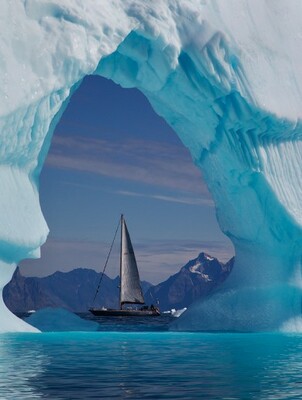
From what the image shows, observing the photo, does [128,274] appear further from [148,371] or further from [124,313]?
[148,371]

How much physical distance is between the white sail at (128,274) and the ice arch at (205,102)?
50.2ft

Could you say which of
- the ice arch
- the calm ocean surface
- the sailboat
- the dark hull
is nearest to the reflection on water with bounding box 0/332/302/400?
the calm ocean surface

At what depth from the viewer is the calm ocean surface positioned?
523cm

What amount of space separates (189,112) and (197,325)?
14.4 ft

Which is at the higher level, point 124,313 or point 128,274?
point 128,274

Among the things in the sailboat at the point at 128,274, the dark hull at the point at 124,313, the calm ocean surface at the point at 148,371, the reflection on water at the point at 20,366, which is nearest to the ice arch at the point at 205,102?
the reflection on water at the point at 20,366

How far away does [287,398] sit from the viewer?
505cm

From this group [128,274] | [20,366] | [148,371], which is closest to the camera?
[148,371]

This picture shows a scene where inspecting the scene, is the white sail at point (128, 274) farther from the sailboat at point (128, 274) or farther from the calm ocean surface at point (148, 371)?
the calm ocean surface at point (148, 371)

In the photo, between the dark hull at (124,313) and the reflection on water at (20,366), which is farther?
the dark hull at (124,313)

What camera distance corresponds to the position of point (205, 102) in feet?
46.7

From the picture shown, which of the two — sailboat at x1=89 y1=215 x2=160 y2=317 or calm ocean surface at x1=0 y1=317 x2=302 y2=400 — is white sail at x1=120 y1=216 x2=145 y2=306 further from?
calm ocean surface at x1=0 y1=317 x2=302 y2=400

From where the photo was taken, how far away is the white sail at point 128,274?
32.8 m

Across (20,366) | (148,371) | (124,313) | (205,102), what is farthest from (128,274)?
(148,371)
